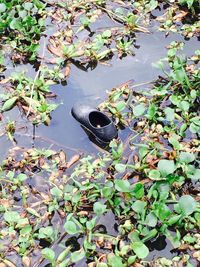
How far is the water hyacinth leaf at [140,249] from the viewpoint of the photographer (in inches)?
105

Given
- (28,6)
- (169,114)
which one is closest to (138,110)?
(169,114)

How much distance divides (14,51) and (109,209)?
1781 millimetres

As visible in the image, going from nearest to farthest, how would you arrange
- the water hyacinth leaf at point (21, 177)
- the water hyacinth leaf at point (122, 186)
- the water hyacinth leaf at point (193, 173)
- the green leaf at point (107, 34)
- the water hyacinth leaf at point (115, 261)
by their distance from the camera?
the water hyacinth leaf at point (115, 261) → the water hyacinth leaf at point (122, 186) → the water hyacinth leaf at point (193, 173) → the water hyacinth leaf at point (21, 177) → the green leaf at point (107, 34)

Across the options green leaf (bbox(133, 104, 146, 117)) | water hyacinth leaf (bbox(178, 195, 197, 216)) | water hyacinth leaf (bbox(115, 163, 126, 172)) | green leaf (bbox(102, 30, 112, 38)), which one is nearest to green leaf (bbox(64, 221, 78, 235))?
water hyacinth leaf (bbox(115, 163, 126, 172))

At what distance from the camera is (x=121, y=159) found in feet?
10.7

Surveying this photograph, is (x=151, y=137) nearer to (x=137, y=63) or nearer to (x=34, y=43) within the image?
(x=137, y=63)

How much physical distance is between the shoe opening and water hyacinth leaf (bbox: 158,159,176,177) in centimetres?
65

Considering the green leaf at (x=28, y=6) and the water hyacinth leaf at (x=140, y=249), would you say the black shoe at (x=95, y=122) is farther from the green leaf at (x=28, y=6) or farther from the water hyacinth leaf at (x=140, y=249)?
the green leaf at (x=28, y=6)

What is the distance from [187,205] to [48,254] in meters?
0.85

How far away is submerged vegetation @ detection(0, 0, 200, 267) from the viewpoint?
2811mm

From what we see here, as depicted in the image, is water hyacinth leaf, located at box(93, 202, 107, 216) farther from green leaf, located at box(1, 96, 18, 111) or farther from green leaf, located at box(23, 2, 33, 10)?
green leaf, located at box(23, 2, 33, 10)

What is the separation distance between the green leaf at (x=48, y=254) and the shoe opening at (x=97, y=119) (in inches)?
42.4

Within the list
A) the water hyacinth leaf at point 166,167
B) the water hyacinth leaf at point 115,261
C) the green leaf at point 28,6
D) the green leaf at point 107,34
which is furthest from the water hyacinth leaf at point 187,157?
the green leaf at point 28,6

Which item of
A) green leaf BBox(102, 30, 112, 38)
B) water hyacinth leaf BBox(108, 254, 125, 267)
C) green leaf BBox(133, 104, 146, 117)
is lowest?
water hyacinth leaf BBox(108, 254, 125, 267)
